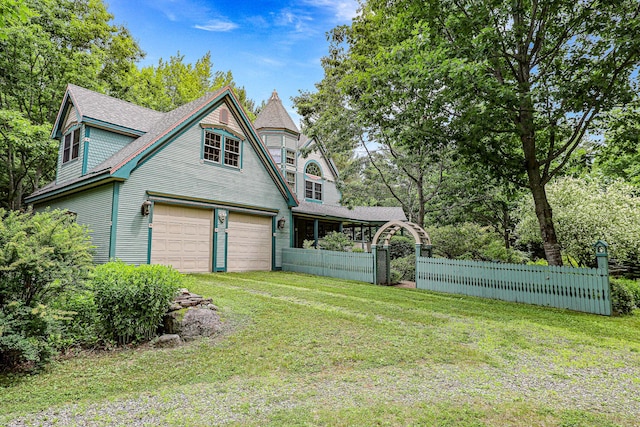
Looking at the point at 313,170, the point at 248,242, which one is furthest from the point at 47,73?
the point at 313,170

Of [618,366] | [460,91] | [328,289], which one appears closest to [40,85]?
[328,289]

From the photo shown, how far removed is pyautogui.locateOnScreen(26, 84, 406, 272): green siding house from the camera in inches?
428

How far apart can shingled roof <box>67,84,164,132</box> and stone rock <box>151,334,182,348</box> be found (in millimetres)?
10749

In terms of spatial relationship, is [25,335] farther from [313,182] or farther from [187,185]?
[313,182]

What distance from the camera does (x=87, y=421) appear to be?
9.03 ft

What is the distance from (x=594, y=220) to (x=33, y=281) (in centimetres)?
1305

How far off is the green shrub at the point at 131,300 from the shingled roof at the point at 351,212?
39.2 feet

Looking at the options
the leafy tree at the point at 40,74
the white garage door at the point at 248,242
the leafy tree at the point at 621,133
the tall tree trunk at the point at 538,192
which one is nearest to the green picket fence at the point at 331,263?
the white garage door at the point at 248,242

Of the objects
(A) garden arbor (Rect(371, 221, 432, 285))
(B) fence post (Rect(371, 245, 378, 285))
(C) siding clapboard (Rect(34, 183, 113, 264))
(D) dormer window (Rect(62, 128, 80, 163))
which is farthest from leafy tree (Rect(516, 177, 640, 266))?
(D) dormer window (Rect(62, 128, 80, 163))

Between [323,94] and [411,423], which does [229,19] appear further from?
[411,423]

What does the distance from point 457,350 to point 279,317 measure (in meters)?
3.06

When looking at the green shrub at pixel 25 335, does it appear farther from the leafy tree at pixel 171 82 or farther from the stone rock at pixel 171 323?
the leafy tree at pixel 171 82

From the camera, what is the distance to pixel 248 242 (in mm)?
14289

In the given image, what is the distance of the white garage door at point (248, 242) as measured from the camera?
13.7 m
